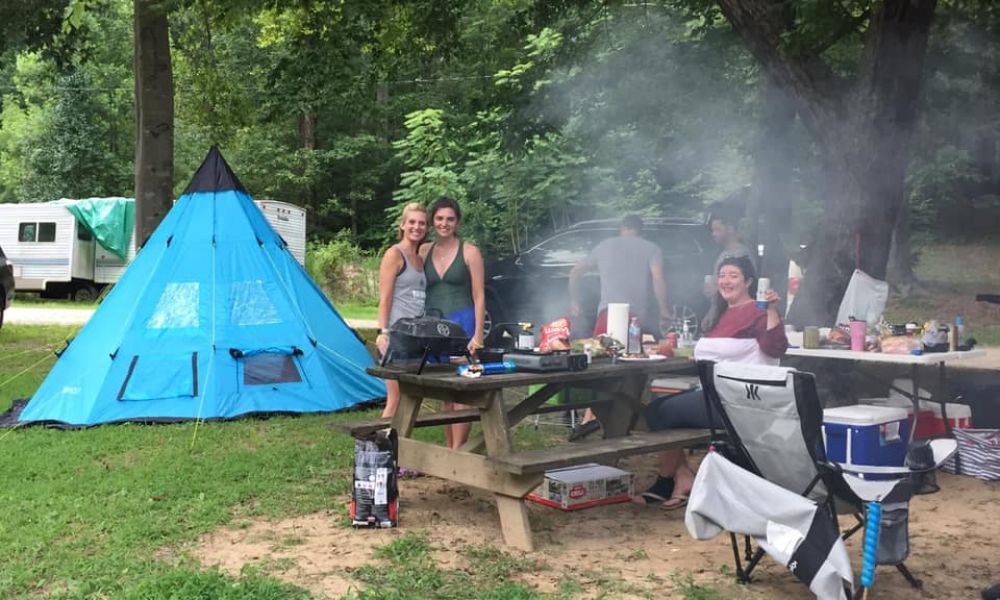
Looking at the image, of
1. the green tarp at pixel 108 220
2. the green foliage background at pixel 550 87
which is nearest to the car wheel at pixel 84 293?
the green tarp at pixel 108 220

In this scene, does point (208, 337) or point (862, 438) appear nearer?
point (862, 438)

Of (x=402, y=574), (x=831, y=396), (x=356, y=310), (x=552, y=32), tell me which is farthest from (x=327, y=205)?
(x=402, y=574)

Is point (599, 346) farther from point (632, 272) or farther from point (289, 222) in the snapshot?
point (289, 222)

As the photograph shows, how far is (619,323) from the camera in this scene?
455 cm

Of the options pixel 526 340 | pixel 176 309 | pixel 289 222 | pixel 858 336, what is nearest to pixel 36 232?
pixel 289 222

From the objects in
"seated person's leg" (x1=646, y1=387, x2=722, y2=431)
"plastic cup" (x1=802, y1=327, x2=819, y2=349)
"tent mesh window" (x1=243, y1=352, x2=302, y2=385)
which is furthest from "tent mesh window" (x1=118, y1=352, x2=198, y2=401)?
"plastic cup" (x1=802, y1=327, x2=819, y2=349)

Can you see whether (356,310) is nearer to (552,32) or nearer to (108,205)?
(108,205)

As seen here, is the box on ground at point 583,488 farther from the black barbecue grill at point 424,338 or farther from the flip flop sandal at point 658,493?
the black barbecue grill at point 424,338

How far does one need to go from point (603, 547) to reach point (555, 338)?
917 mm

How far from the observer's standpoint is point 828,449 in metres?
3.66

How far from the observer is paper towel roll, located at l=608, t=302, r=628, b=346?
4559 millimetres

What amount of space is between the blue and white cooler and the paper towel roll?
1.15 m

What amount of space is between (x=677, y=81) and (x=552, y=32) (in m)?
2.59

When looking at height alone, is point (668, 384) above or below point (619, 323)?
below
